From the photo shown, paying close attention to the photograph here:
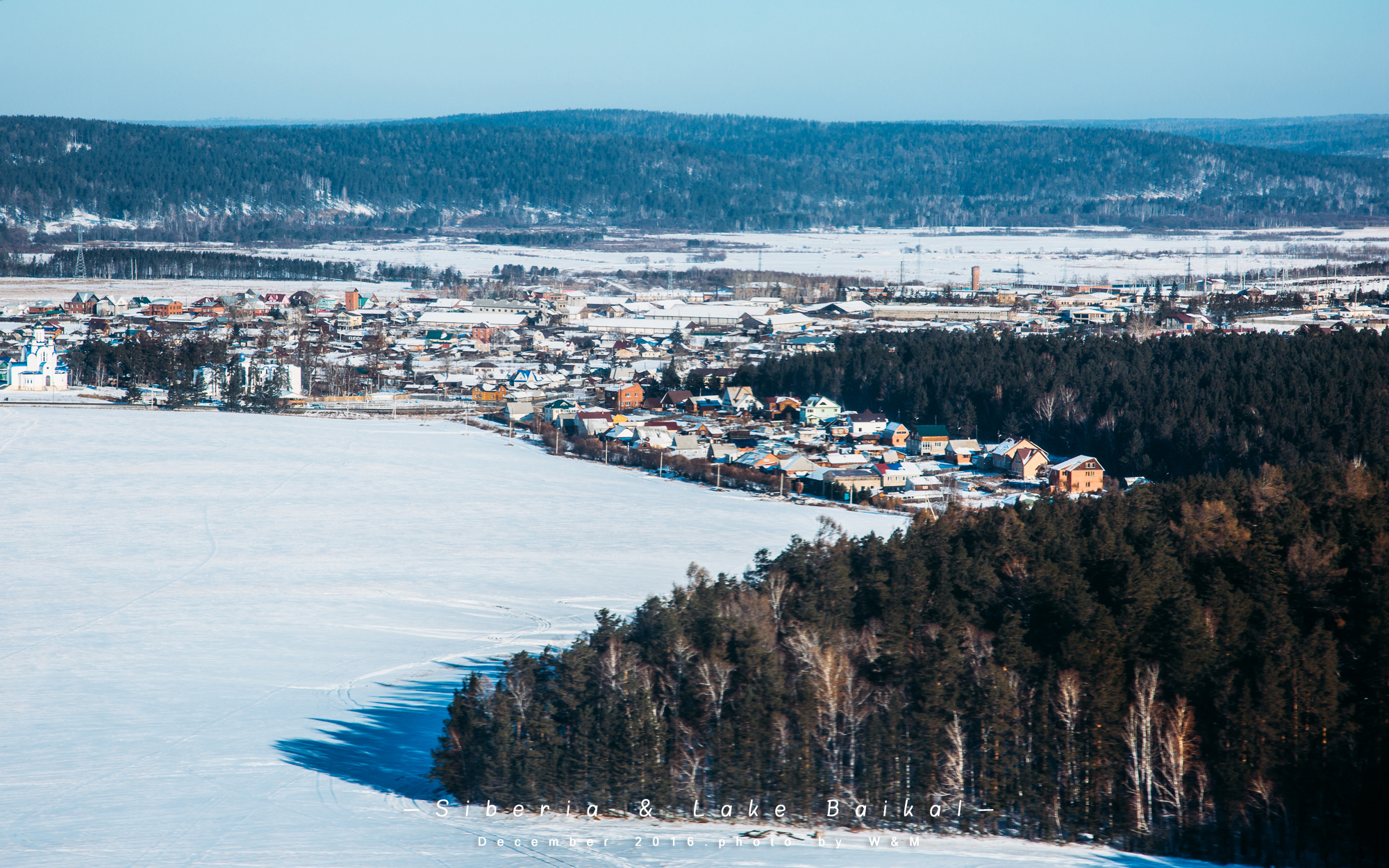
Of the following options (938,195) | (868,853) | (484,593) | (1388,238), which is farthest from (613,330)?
(938,195)

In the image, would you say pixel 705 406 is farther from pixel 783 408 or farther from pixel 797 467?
pixel 797 467

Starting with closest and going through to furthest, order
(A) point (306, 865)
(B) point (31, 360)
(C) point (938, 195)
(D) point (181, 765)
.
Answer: (A) point (306, 865), (D) point (181, 765), (B) point (31, 360), (C) point (938, 195)

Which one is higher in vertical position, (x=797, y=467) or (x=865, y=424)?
(x=865, y=424)

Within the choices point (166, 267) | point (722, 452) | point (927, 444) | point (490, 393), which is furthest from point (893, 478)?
point (166, 267)

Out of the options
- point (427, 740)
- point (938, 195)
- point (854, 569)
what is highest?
point (938, 195)

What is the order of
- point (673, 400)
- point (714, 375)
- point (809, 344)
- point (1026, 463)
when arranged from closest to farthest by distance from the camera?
point (1026, 463) < point (673, 400) < point (714, 375) < point (809, 344)

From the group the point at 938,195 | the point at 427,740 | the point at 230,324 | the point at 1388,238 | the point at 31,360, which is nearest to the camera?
the point at 427,740

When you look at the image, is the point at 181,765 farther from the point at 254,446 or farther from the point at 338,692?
the point at 254,446
